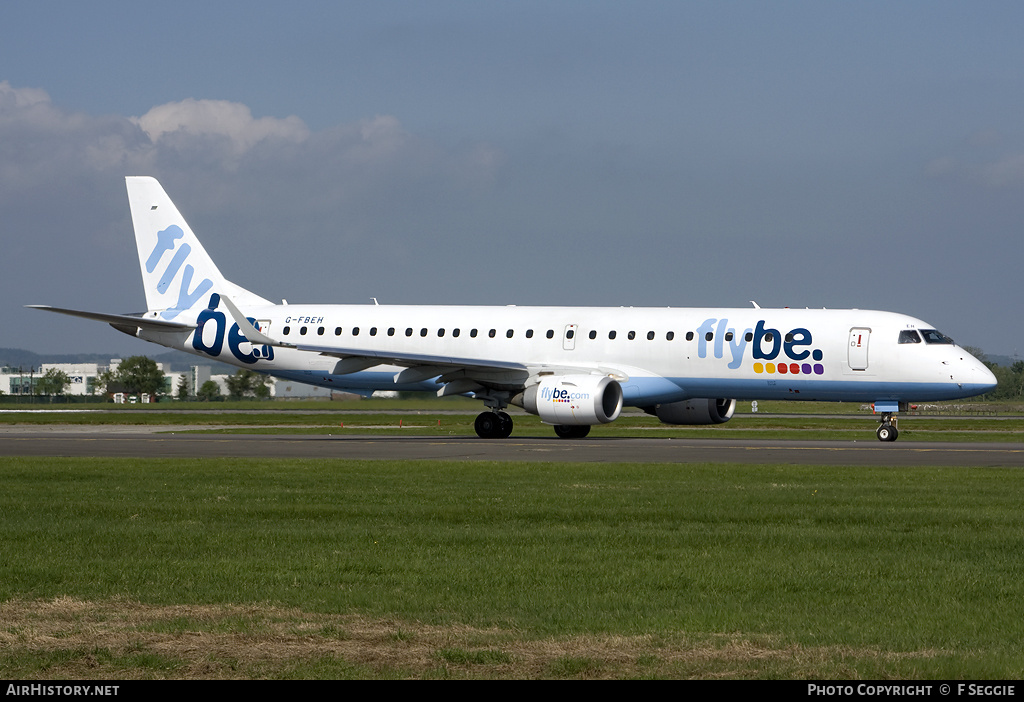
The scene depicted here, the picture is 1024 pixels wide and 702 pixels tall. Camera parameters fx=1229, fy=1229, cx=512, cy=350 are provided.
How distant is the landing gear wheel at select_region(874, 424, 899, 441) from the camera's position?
111ft

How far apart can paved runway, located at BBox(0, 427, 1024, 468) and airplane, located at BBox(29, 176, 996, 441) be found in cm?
155

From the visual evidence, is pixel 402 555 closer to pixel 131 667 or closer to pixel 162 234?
pixel 131 667

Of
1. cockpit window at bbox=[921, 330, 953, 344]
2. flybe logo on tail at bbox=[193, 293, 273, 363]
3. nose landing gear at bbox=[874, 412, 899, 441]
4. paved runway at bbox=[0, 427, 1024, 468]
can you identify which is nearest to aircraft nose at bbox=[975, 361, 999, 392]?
cockpit window at bbox=[921, 330, 953, 344]

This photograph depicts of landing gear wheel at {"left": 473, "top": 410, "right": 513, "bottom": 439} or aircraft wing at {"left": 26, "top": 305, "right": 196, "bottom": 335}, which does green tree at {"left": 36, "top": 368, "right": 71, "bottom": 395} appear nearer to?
aircraft wing at {"left": 26, "top": 305, "right": 196, "bottom": 335}

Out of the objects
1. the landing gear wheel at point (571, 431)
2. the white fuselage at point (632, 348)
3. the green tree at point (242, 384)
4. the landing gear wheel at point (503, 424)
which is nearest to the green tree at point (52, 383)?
the green tree at point (242, 384)

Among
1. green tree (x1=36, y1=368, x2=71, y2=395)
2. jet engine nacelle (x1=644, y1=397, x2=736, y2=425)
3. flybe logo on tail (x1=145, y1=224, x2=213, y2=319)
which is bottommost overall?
green tree (x1=36, y1=368, x2=71, y2=395)

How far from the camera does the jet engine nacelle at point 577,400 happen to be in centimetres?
3375

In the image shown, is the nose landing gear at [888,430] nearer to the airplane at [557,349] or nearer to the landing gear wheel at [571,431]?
the airplane at [557,349]

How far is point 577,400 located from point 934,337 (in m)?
10.0

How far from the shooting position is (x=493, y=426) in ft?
122

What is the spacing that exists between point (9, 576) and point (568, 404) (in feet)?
78.6

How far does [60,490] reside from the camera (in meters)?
18.2

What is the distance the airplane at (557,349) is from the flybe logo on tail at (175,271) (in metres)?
0.05
